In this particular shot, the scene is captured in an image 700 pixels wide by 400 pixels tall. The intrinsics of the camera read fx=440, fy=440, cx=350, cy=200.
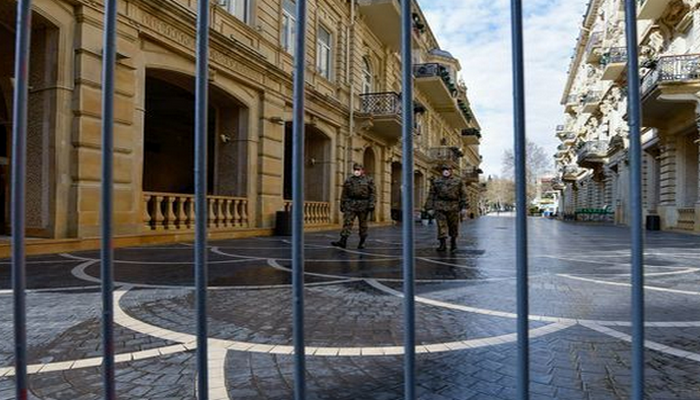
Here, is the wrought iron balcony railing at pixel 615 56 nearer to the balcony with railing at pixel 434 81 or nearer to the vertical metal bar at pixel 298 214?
the balcony with railing at pixel 434 81

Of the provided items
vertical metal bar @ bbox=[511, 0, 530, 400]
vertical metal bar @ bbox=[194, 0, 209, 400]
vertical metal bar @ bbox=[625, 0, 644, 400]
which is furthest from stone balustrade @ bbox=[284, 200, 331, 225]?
vertical metal bar @ bbox=[625, 0, 644, 400]

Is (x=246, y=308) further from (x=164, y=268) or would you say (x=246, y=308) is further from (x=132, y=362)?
(x=164, y=268)

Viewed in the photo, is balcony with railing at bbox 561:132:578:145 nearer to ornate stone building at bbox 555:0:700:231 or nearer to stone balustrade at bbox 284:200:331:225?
ornate stone building at bbox 555:0:700:231

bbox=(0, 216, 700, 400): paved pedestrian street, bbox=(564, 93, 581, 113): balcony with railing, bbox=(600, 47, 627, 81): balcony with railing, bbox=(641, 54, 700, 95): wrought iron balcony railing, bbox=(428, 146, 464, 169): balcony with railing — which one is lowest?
bbox=(0, 216, 700, 400): paved pedestrian street

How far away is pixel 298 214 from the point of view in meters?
1.51

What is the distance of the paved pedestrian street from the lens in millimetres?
2361

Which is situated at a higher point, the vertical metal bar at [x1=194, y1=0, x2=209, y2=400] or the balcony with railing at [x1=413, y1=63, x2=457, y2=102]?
the balcony with railing at [x1=413, y1=63, x2=457, y2=102]

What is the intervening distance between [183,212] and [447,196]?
21.1 feet

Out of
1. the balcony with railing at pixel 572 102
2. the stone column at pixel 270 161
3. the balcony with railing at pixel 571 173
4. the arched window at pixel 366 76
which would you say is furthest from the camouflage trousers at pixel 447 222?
the balcony with railing at pixel 572 102

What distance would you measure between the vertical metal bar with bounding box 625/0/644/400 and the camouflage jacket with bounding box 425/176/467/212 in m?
8.16

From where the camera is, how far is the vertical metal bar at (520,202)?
139 cm

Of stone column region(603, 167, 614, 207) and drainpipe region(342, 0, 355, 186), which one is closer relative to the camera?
drainpipe region(342, 0, 355, 186)

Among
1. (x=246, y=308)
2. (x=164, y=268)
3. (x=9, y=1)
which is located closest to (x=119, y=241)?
(x=164, y=268)

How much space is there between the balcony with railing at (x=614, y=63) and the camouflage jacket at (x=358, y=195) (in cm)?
2261
